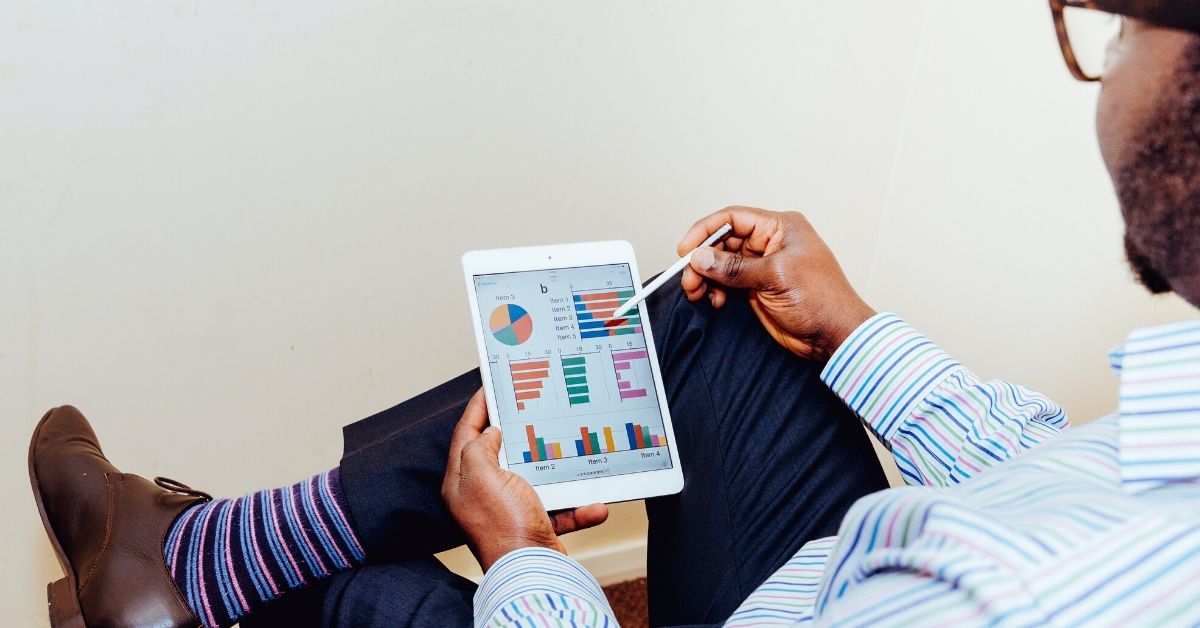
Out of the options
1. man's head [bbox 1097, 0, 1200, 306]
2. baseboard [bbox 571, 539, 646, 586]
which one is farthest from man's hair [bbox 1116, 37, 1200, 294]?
baseboard [bbox 571, 539, 646, 586]

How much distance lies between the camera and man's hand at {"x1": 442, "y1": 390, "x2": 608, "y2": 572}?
706 mm

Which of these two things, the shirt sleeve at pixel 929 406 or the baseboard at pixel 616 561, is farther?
the baseboard at pixel 616 561

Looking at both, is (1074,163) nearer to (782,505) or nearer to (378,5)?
(782,505)

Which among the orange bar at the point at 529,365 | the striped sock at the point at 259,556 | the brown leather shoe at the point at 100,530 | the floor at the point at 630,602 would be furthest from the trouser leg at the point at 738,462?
the floor at the point at 630,602

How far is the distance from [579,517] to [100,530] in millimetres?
407

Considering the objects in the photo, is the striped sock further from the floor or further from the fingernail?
the floor

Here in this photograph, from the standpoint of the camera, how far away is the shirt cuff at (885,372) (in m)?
0.76

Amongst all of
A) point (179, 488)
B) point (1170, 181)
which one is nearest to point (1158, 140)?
point (1170, 181)

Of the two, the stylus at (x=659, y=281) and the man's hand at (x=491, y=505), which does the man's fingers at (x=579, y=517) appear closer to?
the man's hand at (x=491, y=505)

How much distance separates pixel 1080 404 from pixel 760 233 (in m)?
0.53

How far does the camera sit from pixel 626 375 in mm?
835

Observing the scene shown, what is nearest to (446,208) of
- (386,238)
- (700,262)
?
(386,238)

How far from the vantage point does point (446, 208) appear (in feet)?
3.46

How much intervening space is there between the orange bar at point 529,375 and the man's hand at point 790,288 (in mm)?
148
